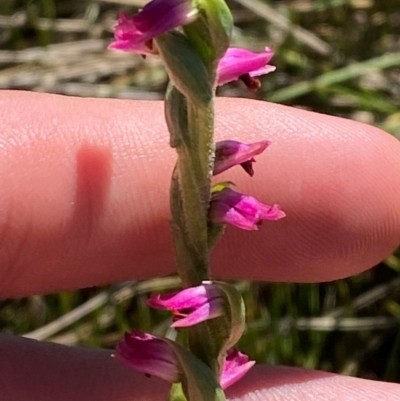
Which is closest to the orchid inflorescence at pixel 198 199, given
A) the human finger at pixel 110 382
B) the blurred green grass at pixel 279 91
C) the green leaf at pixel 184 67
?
the green leaf at pixel 184 67

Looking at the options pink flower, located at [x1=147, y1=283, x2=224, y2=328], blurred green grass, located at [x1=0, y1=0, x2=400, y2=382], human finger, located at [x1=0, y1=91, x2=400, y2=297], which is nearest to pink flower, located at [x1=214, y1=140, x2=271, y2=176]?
pink flower, located at [x1=147, y1=283, x2=224, y2=328]

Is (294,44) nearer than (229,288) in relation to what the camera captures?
No

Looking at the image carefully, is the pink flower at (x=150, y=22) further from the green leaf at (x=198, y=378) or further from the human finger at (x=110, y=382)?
the human finger at (x=110, y=382)

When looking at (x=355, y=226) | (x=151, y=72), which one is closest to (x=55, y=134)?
(x=355, y=226)

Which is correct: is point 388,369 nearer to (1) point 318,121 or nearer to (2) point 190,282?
(1) point 318,121

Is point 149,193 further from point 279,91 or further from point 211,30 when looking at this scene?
point 279,91
